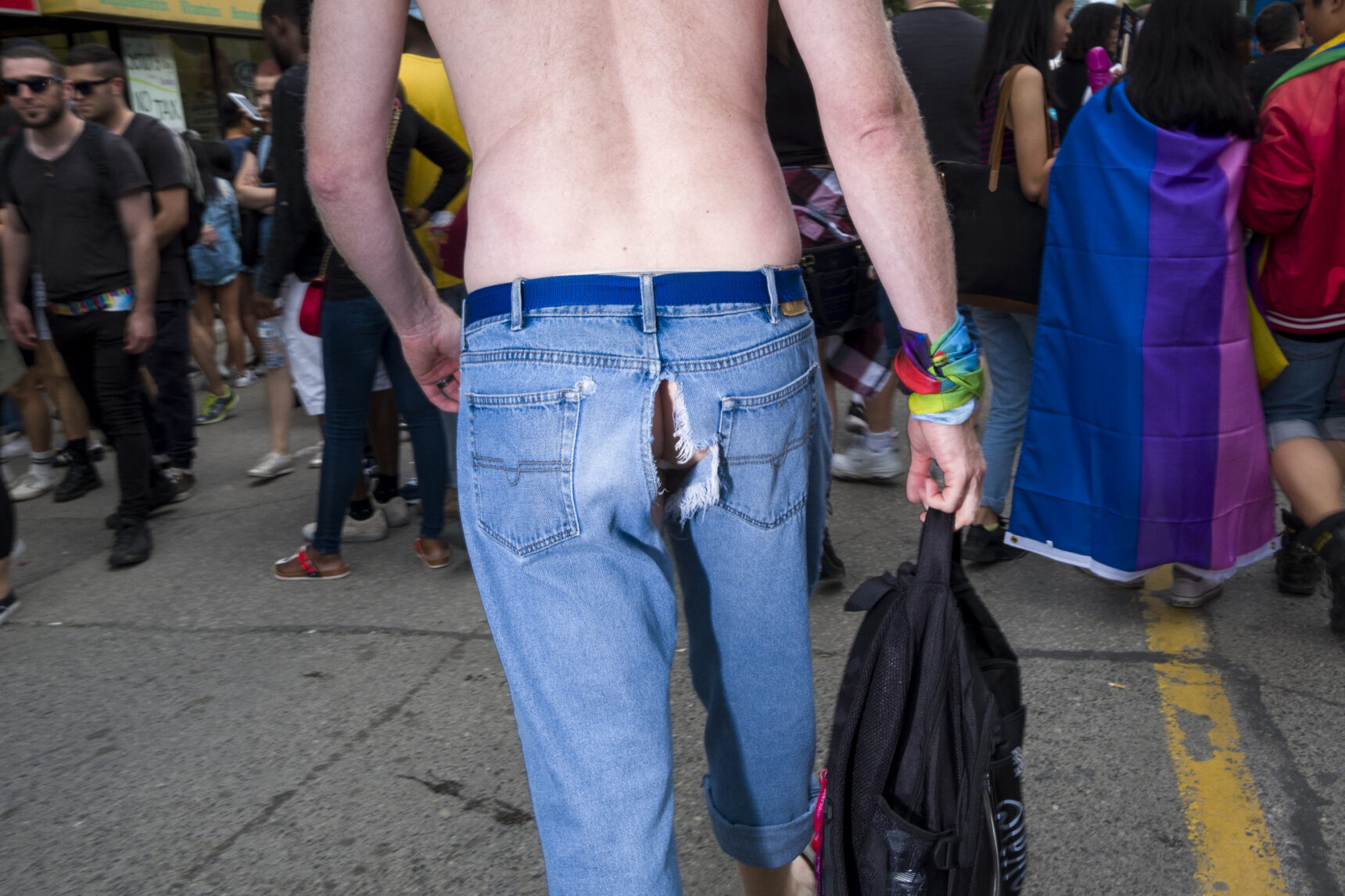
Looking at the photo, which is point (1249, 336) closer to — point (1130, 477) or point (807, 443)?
point (1130, 477)

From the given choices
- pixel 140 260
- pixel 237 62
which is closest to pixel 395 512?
pixel 140 260

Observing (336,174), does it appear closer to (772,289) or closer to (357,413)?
(772,289)

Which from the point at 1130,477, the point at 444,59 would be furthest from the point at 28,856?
the point at 1130,477

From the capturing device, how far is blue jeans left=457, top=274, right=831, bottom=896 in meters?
1.36

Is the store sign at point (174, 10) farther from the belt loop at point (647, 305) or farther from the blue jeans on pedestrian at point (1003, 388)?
the belt loop at point (647, 305)

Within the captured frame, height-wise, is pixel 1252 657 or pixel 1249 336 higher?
pixel 1249 336

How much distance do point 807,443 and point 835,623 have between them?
7.39 feet

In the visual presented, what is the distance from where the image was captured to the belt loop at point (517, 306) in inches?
54.3

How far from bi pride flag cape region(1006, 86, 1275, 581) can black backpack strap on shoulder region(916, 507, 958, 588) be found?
196 cm

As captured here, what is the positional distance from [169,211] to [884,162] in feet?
15.5

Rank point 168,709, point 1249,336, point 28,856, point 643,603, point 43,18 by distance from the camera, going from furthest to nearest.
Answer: point 43,18
point 168,709
point 1249,336
point 28,856
point 643,603

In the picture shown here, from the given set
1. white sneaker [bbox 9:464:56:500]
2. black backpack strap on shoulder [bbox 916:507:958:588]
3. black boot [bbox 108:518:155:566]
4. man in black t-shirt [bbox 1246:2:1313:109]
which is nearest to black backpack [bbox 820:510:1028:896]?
black backpack strap on shoulder [bbox 916:507:958:588]

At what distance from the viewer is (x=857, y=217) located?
1.43 meters

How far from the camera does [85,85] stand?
5316 mm
